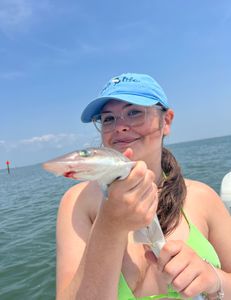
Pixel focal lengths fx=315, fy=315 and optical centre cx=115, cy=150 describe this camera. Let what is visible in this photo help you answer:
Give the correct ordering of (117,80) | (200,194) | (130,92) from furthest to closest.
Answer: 1. (200,194)
2. (117,80)
3. (130,92)

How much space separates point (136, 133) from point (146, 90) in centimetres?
32

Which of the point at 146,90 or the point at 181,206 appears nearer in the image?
the point at 146,90

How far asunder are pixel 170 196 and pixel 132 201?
3.54ft

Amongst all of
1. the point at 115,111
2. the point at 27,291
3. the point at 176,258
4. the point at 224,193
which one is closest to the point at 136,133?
the point at 115,111

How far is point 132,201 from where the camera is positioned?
1575mm

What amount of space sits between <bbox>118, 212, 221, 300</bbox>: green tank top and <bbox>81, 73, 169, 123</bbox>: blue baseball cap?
100cm

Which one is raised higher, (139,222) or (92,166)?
(92,166)

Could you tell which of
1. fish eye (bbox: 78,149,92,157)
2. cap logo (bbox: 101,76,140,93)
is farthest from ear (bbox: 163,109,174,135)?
fish eye (bbox: 78,149,92,157)

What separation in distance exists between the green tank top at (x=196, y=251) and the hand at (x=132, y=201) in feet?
2.15

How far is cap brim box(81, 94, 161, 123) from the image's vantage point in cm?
217

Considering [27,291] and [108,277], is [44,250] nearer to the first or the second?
[27,291]

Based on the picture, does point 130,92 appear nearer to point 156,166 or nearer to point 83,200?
point 156,166

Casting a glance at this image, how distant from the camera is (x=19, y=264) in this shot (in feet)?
21.6

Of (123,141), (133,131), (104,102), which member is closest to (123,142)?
(123,141)
